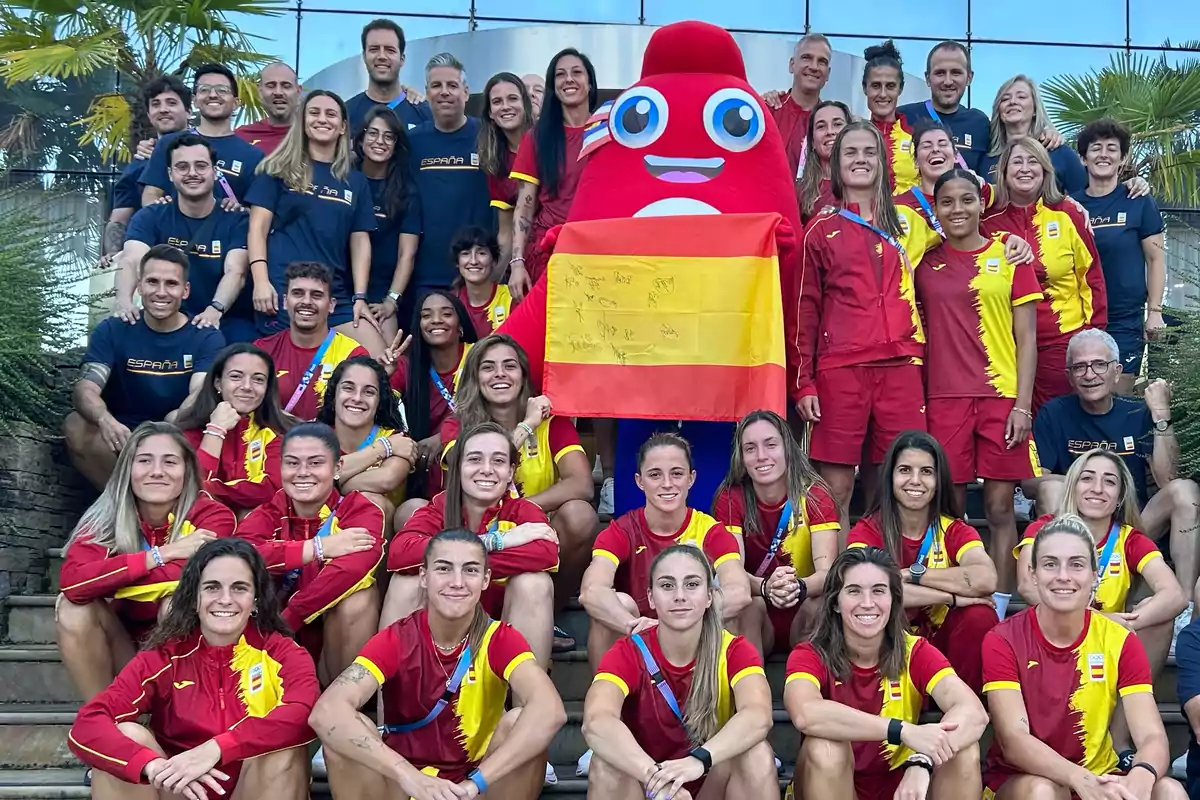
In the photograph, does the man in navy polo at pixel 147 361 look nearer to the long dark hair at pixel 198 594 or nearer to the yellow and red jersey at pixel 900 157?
the long dark hair at pixel 198 594

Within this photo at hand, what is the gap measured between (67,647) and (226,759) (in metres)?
0.89

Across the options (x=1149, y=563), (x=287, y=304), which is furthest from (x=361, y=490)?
(x=1149, y=563)

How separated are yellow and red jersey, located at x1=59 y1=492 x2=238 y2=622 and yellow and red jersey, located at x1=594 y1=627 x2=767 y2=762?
1.56 metres

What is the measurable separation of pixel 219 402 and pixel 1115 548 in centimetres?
362

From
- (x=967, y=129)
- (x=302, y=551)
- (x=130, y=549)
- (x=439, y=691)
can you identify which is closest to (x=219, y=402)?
(x=130, y=549)

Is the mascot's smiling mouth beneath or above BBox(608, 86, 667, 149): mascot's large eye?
beneath

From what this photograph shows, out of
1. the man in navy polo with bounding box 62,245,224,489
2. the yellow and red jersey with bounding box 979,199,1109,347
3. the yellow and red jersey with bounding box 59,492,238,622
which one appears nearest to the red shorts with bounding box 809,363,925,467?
the yellow and red jersey with bounding box 979,199,1109,347

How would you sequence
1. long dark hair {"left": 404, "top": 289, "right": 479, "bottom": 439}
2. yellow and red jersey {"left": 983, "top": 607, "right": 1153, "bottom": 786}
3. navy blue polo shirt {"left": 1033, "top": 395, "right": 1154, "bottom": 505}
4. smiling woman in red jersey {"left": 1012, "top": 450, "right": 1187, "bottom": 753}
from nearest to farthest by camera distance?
1. yellow and red jersey {"left": 983, "top": 607, "right": 1153, "bottom": 786}
2. smiling woman in red jersey {"left": 1012, "top": 450, "right": 1187, "bottom": 753}
3. navy blue polo shirt {"left": 1033, "top": 395, "right": 1154, "bottom": 505}
4. long dark hair {"left": 404, "top": 289, "right": 479, "bottom": 439}

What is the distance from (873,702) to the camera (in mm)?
4703

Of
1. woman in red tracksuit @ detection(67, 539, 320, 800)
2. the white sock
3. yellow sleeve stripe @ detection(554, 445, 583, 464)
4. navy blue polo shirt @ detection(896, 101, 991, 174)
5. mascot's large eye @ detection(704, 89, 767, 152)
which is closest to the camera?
woman in red tracksuit @ detection(67, 539, 320, 800)

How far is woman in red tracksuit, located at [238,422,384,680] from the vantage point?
5004 millimetres

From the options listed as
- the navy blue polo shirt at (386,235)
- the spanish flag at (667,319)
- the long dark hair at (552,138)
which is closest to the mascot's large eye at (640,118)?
the spanish flag at (667,319)

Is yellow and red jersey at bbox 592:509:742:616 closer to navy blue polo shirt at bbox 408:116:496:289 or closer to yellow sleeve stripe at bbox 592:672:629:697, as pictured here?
yellow sleeve stripe at bbox 592:672:629:697

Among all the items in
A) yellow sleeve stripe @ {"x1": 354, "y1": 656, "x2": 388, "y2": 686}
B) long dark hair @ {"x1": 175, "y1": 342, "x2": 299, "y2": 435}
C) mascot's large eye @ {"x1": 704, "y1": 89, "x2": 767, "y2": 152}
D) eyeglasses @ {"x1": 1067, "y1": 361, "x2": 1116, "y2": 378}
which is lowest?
yellow sleeve stripe @ {"x1": 354, "y1": 656, "x2": 388, "y2": 686}
